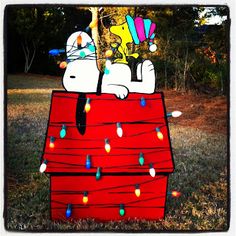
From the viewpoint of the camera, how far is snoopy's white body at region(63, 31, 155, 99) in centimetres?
301

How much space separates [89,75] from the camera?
3.01 m

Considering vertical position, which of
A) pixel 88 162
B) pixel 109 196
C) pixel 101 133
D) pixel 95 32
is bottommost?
pixel 109 196

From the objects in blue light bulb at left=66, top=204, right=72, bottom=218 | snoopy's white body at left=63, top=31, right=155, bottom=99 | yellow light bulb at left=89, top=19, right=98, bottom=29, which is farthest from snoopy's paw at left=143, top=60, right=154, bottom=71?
blue light bulb at left=66, top=204, right=72, bottom=218

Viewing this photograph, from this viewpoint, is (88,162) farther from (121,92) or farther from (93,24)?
(93,24)

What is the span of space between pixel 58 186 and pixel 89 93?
602 millimetres

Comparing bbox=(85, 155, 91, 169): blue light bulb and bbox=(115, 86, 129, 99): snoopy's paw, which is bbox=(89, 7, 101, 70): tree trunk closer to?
bbox=(115, 86, 129, 99): snoopy's paw

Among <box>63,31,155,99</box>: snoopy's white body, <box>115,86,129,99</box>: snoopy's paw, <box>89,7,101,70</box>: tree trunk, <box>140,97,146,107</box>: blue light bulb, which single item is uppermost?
<box>89,7,101,70</box>: tree trunk

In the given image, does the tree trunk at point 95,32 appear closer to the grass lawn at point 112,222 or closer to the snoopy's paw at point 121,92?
the snoopy's paw at point 121,92

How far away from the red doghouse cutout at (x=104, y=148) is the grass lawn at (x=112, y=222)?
0.39 feet

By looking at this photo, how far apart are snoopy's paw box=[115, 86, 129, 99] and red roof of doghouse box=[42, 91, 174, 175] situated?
2 centimetres

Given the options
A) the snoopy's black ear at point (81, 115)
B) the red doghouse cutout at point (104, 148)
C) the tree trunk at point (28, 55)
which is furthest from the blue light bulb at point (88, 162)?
the tree trunk at point (28, 55)

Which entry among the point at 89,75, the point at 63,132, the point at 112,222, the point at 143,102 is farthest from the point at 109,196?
the point at 89,75

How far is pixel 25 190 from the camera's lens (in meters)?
3.18

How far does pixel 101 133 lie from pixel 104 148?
0.09m
